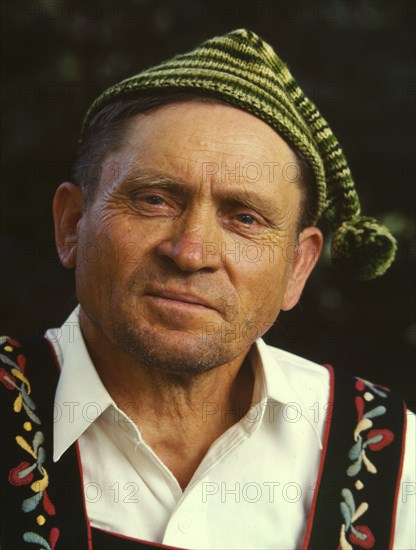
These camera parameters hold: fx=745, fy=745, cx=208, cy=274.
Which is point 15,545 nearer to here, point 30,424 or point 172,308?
point 30,424

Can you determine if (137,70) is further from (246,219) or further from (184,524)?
(184,524)

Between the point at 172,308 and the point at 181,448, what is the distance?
0.53 m

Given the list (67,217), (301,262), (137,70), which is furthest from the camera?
(137,70)

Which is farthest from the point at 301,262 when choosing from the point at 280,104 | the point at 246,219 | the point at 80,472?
the point at 80,472

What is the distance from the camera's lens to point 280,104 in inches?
89.4

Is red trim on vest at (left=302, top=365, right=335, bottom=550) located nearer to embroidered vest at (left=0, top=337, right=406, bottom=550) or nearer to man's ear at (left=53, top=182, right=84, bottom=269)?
embroidered vest at (left=0, top=337, right=406, bottom=550)

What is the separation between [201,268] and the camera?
2.02 m

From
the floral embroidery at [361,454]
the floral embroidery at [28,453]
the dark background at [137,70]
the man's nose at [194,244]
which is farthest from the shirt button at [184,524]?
the dark background at [137,70]

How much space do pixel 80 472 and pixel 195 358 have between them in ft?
1.47

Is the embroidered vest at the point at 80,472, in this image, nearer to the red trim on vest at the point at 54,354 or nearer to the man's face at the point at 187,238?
the red trim on vest at the point at 54,354

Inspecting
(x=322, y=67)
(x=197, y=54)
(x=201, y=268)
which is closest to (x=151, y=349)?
(x=201, y=268)

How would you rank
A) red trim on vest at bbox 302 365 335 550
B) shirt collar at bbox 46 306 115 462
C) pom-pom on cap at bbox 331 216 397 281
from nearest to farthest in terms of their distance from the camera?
shirt collar at bbox 46 306 115 462
red trim on vest at bbox 302 365 335 550
pom-pom on cap at bbox 331 216 397 281

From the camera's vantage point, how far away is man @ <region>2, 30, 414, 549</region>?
6.73 feet

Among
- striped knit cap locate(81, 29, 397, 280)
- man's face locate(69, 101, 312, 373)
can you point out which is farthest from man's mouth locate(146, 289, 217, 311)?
striped knit cap locate(81, 29, 397, 280)
